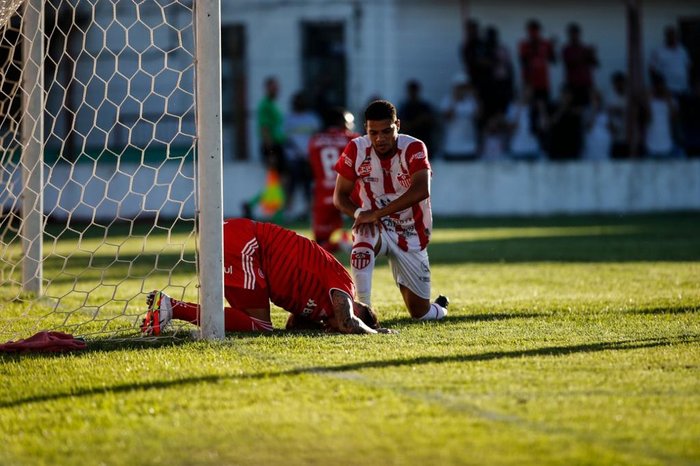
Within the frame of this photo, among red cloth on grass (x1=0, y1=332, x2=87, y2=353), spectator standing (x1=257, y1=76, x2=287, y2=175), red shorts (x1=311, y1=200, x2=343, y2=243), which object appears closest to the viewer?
red cloth on grass (x1=0, y1=332, x2=87, y2=353)

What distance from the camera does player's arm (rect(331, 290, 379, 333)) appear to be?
22.0 ft

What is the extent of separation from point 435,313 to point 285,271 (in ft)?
4.04

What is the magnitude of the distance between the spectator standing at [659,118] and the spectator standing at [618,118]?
1.41ft

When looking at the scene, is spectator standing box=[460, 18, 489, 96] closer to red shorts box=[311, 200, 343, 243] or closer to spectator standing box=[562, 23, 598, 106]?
spectator standing box=[562, 23, 598, 106]

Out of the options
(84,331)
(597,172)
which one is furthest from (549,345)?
(597,172)

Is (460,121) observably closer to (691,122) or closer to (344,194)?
(691,122)

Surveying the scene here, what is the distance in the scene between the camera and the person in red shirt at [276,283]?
690cm

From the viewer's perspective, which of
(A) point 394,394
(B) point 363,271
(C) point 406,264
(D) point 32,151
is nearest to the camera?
(A) point 394,394

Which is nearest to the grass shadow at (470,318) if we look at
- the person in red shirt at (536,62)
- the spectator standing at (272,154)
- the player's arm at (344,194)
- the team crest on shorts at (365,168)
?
the player's arm at (344,194)

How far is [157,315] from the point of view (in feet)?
22.0

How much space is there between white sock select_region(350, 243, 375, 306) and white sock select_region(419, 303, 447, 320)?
50 centimetres

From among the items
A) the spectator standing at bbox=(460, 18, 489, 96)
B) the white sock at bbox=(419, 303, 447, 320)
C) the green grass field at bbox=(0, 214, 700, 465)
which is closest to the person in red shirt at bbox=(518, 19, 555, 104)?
the spectator standing at bbox=(460, 18, 489, 96)

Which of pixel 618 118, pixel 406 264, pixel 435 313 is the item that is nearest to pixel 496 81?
pixel 618 118

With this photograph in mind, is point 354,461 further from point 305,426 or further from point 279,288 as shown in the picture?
point 279,288
